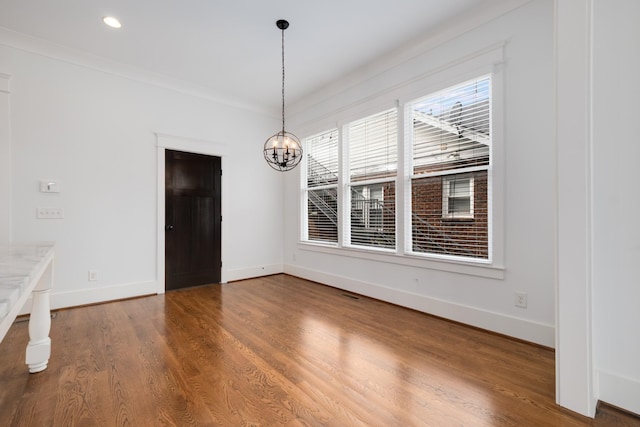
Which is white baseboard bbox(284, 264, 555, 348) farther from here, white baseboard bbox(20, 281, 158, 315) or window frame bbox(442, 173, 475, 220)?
white baseboard bbox(20, 281, 158, 315)

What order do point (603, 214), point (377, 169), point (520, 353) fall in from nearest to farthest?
point (603, 214) → point (520, 353) → point (377, 169)

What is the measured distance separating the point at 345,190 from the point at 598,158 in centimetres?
298

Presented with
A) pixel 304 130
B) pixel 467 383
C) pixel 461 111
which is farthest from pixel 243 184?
pixel 467 383

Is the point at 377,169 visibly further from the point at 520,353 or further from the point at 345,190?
the point at 520,353

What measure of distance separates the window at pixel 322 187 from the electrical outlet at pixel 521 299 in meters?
2.59

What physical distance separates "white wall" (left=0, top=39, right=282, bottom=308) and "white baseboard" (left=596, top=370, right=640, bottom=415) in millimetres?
4839

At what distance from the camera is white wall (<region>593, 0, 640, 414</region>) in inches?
69.7

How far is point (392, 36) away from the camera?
10.9 feet

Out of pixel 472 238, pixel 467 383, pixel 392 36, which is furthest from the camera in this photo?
pixel 392 36

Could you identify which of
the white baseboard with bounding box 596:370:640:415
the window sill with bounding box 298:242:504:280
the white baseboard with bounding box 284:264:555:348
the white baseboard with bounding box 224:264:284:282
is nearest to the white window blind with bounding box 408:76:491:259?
the window sill with bounding box 298:242:504:280

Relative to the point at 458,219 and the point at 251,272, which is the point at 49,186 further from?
the point at 458,219

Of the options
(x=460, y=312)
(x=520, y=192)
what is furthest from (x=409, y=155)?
(x=460, y=312)

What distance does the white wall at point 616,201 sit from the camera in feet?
5.81

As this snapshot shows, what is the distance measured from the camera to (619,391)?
1771mm
